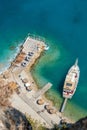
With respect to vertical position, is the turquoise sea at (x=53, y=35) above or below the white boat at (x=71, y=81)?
above

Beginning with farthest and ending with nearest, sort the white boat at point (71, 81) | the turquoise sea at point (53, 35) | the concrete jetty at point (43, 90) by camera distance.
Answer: the turquoise sea at point (53, 35)
the white boat at point (71, 81)
the concrete jetty at point (43, 90)

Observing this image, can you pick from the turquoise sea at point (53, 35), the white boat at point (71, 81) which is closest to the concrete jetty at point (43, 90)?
the turquoise sea at point (53, 35)

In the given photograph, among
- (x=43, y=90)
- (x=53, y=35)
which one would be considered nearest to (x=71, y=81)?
(x=43, y=90)

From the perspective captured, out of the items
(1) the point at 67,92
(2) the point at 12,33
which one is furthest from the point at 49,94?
(2) the point at 12,33

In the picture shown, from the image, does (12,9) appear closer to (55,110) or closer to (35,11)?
(35,11)

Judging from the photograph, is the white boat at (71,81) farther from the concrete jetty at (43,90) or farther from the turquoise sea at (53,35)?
the concrete jetty at (43,90)

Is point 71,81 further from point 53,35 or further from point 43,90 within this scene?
point 53,35
